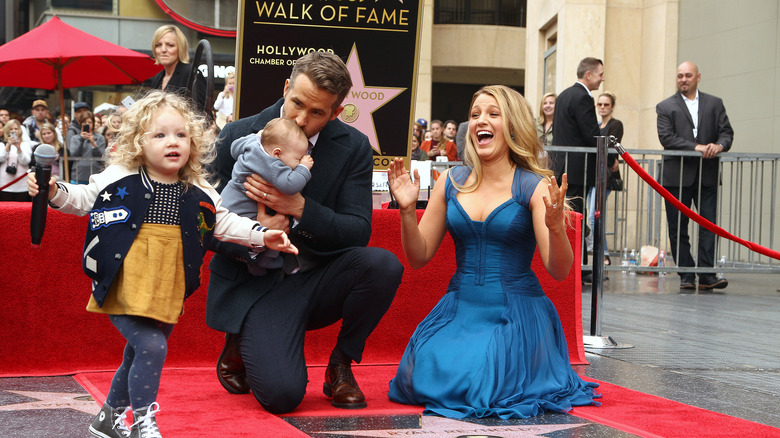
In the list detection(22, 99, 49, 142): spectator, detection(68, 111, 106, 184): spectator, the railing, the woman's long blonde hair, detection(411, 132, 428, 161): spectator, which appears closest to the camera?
the woman's long blonde hair

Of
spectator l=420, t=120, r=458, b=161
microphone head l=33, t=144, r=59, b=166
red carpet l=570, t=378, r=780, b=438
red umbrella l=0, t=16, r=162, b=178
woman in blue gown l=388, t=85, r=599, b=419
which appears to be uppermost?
red umbrella l=0, t=16, r=162, b=178

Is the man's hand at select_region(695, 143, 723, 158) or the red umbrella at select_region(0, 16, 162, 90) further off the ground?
the red umbrella at select_region(0, 16, 162, 90)

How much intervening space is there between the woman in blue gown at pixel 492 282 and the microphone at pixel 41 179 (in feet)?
4.58

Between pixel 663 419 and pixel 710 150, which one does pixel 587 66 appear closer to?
pixel 710 150

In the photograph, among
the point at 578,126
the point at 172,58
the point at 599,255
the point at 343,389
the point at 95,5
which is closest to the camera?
the point at 343,389

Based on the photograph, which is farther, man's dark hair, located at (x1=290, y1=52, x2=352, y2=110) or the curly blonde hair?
man's dark hair, located at (x1=290, y1=52, x2=352, y2=110)

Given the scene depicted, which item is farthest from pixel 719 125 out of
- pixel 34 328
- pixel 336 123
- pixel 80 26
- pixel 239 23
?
pixel 80 26

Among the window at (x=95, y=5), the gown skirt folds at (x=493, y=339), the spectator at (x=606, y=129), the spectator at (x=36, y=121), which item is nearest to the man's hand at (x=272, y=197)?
the gown skirt folds at (x=493, y=339)

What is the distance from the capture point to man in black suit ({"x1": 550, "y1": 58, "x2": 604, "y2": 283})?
29.7ft

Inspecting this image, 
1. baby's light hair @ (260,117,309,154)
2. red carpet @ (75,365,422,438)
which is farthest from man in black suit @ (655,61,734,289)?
baby's light hair @ (260,117,309,154)

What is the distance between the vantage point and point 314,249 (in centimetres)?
392

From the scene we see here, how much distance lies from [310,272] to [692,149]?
21.4 ft

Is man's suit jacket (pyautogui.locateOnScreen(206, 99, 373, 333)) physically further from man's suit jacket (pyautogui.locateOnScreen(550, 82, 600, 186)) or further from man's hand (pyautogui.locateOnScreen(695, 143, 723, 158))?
man's hand (pyautogui.locateOnScreen(695, 143, 723, 158))

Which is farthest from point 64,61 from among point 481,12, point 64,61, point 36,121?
point 481,12
